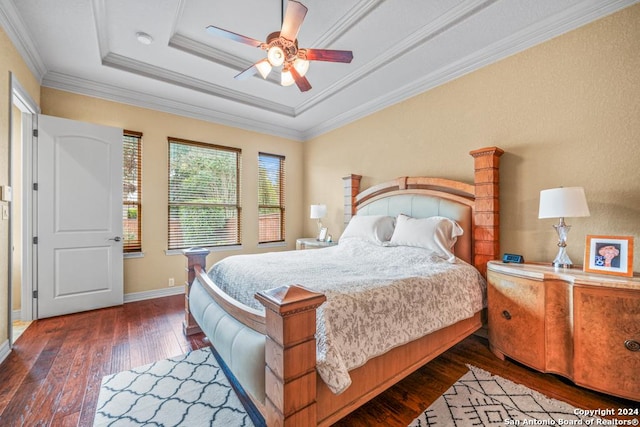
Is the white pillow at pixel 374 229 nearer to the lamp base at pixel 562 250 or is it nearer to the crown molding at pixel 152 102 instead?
the lamp base at pixel 562 250

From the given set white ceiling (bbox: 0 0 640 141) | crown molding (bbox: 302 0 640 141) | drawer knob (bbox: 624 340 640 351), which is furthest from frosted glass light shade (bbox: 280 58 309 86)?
drawer knob (bbox: 624 340 640 351)

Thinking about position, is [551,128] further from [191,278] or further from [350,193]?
[191,278]

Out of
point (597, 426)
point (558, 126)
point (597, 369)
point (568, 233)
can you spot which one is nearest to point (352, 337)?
point (597, 426)

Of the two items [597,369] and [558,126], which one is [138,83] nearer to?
[558,126]

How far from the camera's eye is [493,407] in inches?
66.8

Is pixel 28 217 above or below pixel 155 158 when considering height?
below

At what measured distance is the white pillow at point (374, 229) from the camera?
3203 millimetres

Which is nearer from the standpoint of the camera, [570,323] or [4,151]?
[570,323]

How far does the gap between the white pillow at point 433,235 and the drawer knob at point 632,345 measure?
43.4 inches

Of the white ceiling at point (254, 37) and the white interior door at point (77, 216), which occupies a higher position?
the white ceiling at point (254, 37)

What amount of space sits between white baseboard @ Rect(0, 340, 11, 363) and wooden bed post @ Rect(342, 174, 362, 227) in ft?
12.0

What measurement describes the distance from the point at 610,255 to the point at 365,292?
173cm

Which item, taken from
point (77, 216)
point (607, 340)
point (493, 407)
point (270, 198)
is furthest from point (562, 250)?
point (77, 216)

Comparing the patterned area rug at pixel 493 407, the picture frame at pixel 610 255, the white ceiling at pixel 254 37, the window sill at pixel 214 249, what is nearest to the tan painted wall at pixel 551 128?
the white ceiling at pixel 254 37
